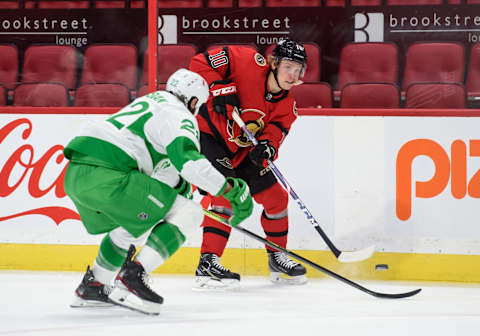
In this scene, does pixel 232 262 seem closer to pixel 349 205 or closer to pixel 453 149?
pixel 349 205

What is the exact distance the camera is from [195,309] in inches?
111

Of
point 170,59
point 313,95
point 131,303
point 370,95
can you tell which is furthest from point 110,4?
point 131,303

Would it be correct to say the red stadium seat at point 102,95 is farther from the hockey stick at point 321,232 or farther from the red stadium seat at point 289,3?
the red stadium seat at point 289,3

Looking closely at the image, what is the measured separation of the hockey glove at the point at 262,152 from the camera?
329cm

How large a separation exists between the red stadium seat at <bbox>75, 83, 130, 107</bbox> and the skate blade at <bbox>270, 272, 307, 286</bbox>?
48.9 inches

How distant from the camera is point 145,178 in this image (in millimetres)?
2582

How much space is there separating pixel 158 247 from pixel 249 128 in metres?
1.04

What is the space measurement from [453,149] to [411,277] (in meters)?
0.68

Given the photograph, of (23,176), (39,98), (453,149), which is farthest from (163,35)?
(453,149)

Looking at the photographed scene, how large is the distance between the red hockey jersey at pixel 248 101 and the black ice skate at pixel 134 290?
0.99 metres

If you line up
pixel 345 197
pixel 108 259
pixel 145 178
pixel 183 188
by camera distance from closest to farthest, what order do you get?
pixel 145 178 → pixel 108 259 → pixel 183 188 → pixel 345 197

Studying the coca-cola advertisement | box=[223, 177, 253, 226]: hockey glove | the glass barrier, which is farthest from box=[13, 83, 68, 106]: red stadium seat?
box=[223, 177, 253, 226]: hockey glove

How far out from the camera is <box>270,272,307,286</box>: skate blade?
351 centimetres

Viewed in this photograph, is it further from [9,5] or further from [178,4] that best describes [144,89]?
[9,5]
